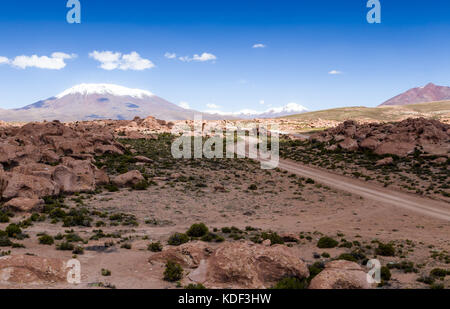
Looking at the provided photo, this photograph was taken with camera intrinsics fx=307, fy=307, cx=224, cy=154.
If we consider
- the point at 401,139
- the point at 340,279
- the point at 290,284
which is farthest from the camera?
the point at 401,139

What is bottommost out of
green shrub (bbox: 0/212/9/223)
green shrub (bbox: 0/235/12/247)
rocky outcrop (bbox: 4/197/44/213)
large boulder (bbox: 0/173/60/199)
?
green shrub (bbox: 0/235/12/247)

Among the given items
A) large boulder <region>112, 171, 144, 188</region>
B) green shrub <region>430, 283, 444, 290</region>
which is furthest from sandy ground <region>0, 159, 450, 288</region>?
large boulder <region>112, 171, 144, 188</region>

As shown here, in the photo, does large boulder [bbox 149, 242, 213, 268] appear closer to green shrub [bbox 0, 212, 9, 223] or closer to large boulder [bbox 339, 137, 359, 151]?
green shrub [bbox 0, 212, 9, 223]

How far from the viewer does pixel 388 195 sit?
39.9 m

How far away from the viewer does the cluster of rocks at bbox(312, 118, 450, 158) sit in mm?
58125

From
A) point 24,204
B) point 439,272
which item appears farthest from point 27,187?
point 439,272

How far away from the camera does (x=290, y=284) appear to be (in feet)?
47.3

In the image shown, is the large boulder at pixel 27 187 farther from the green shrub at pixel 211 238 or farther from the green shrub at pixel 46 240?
the green shrub at pixel 211 238

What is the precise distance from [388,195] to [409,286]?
26779 millimetres

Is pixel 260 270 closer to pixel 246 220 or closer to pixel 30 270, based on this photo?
pixel 30 270

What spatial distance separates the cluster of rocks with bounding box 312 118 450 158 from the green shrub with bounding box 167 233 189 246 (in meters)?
50.3

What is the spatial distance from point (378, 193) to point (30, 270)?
130 ft
